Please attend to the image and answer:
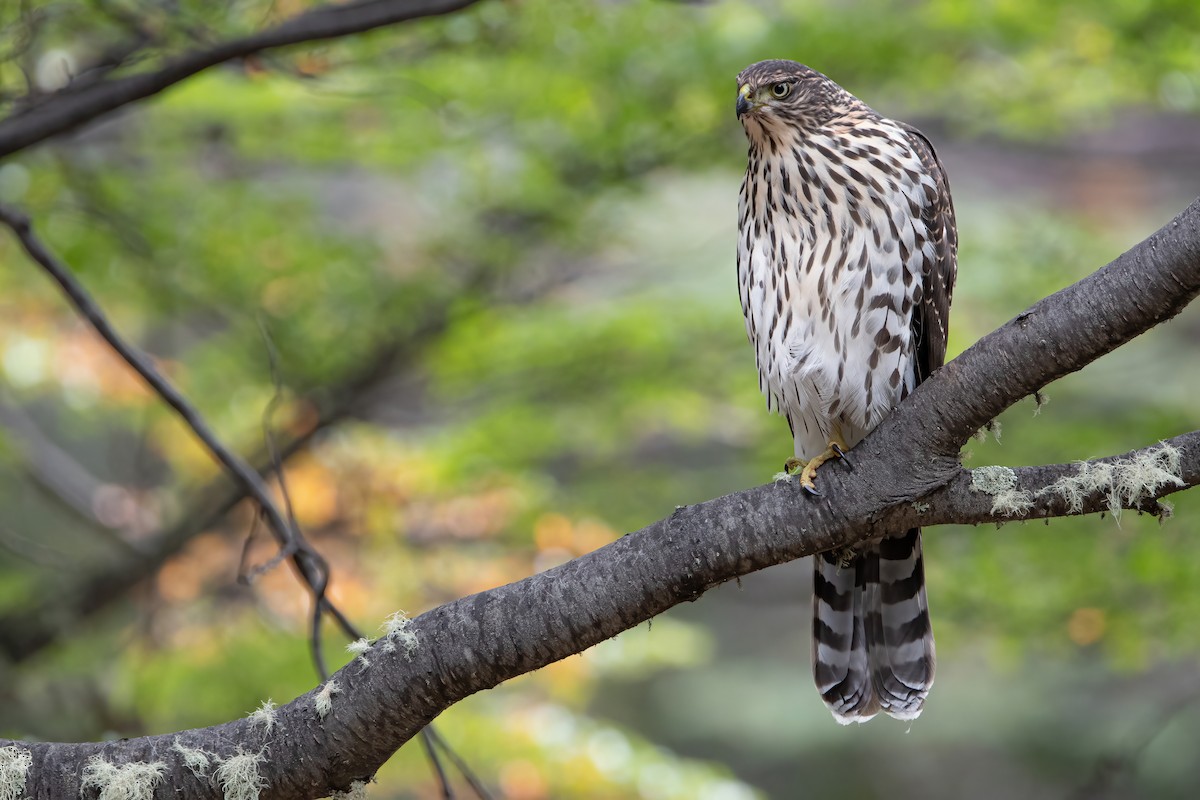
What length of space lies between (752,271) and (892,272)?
1.36 ft

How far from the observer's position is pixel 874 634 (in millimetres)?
3645

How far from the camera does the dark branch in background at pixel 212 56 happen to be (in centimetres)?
304

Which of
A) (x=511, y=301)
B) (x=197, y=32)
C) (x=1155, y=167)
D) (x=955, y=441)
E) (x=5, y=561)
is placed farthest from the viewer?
(x=1155, y=167)

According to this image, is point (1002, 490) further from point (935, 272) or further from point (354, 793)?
point (354, 793)

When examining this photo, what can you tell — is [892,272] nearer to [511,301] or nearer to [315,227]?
[511,301]

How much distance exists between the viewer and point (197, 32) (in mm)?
3697

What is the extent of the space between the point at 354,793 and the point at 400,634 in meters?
0.35

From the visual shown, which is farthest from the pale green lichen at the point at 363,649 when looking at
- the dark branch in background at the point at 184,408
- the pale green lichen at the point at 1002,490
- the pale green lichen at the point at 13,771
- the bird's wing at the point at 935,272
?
the bird's wing at the point at 935,272

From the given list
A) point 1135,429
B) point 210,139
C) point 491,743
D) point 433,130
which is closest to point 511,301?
point 433,130

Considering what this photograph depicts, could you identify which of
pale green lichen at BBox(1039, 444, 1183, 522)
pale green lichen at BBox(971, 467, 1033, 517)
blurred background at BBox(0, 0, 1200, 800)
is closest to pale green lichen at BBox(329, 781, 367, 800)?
pale green lichen at BBox(971, 467, 1033, 517)

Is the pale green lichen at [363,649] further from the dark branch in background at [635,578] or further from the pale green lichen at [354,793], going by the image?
the pale green lichen at [354,793]

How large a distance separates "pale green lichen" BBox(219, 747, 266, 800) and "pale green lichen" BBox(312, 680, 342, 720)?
0.15 m

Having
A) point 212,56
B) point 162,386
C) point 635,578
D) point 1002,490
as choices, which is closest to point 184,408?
point 162,386

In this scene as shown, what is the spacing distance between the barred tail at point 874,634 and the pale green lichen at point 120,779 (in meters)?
1.96
